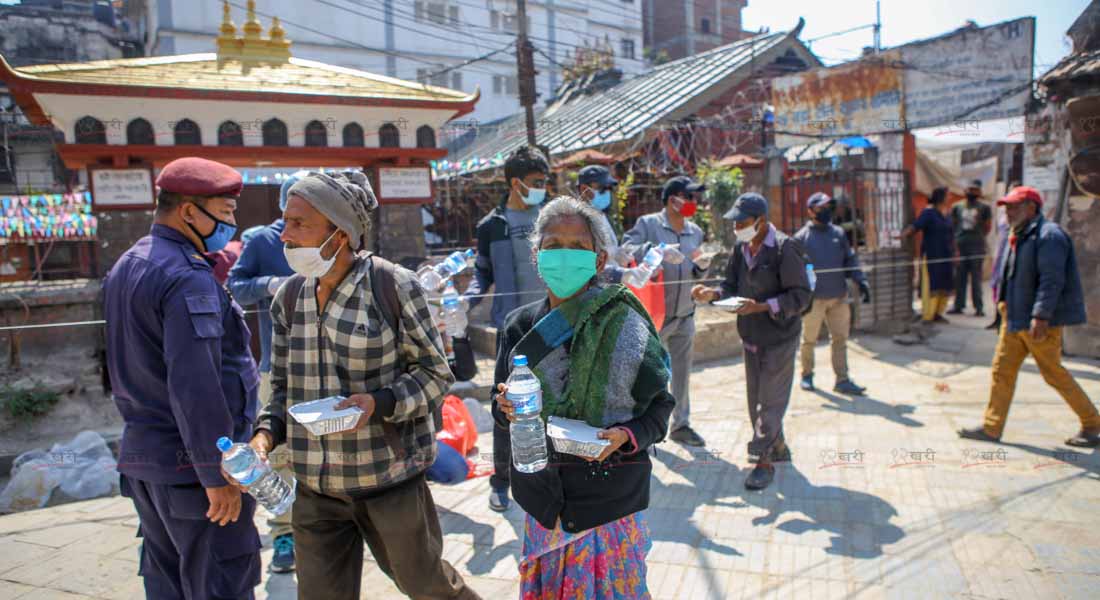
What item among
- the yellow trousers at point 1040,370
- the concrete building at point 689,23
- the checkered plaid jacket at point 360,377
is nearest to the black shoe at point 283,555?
the checkered plaid jacket at point 360,377

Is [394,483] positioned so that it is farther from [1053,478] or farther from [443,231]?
[443,231]

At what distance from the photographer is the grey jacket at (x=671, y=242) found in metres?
5.02

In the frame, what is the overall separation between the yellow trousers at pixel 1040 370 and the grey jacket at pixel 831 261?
5.85 feet

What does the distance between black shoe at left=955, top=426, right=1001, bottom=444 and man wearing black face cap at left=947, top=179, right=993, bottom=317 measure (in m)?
6.58

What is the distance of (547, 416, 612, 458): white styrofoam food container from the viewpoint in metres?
1.97

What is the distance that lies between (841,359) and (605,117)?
10.2 meters

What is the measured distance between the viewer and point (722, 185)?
10383mm

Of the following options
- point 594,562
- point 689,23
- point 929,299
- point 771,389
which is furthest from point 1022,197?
point 689,23

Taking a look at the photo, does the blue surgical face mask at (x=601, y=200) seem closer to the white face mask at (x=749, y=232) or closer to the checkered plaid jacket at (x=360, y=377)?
the white face mask at (x=749, y=232)

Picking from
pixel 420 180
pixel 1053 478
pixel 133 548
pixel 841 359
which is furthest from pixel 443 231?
pixel 1053 478

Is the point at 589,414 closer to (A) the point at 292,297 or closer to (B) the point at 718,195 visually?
(A) the point at 292,297

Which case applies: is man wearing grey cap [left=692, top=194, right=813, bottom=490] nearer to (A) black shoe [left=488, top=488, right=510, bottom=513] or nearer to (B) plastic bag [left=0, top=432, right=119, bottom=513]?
(A) black shoe [left=488, top=488, right=510, bottom=513]

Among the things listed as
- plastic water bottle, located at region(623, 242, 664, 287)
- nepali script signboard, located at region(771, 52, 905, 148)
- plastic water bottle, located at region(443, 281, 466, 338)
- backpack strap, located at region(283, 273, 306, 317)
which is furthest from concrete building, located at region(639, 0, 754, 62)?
backpack strap, located at region(283, 273, 306, 317)

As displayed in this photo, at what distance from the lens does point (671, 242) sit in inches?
204
